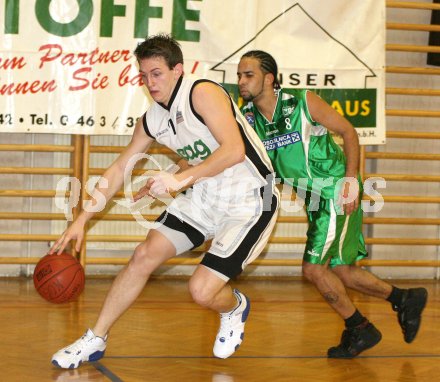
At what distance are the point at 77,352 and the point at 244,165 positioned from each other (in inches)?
44.3

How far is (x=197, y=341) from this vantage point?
453 cm

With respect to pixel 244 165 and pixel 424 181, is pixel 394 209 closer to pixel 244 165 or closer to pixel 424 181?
pixel 424 181

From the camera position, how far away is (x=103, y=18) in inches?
247

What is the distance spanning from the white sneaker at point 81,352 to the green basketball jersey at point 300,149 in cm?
→ 130

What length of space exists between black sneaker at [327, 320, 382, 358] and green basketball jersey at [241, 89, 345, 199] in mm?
730

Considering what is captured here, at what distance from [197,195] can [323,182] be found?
773 mm

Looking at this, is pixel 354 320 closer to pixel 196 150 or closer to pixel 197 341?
pixel 197 341

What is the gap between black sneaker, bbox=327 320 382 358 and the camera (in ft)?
13.9

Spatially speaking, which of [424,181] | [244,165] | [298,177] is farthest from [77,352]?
[424,181]

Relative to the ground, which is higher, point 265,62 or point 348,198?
point 265,62

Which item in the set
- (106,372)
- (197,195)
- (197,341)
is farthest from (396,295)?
(106,372)

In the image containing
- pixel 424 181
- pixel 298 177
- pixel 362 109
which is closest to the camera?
pixel 298 177

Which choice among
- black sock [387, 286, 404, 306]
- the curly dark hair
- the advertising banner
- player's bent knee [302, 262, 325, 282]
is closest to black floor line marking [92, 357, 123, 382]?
player's bent knee [302, 262, 325, 282]

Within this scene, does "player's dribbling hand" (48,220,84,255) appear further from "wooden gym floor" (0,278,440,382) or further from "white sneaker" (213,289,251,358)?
"white sneaker" (213,289,251,358)
